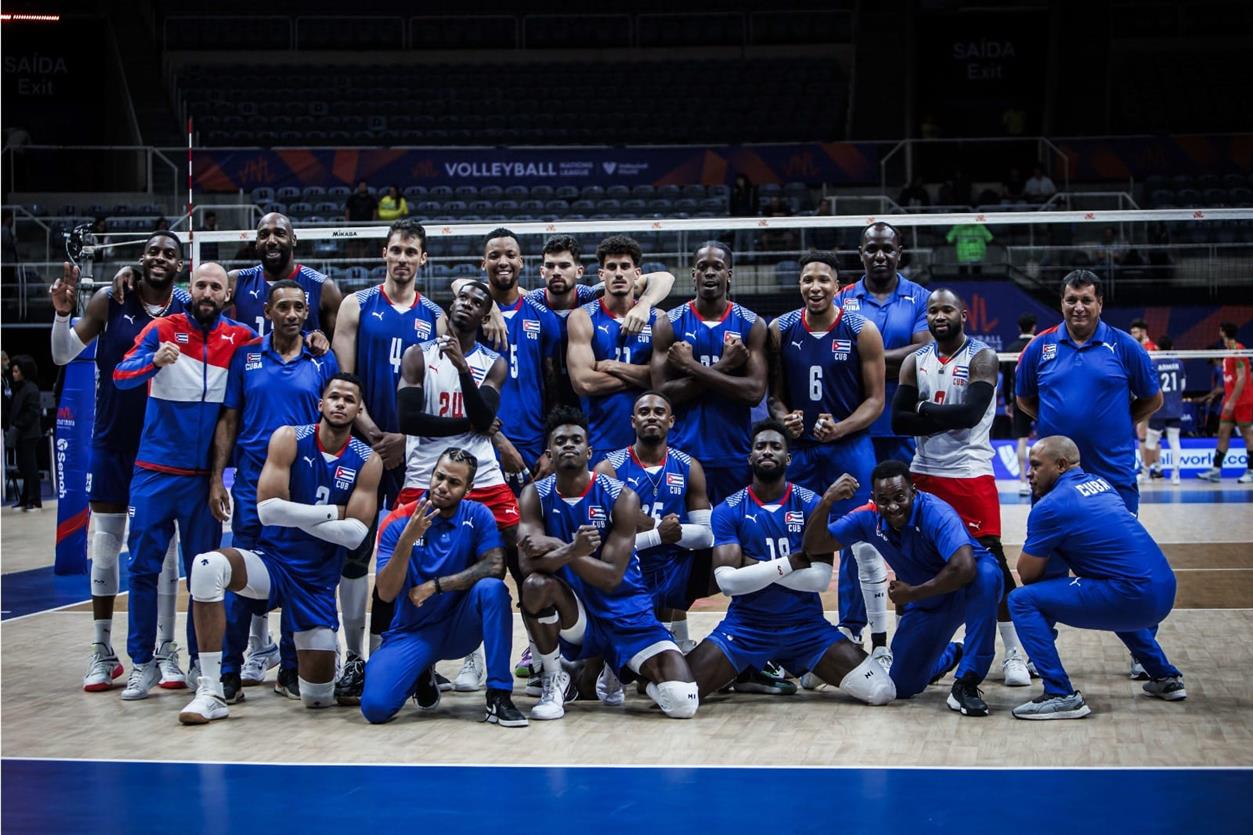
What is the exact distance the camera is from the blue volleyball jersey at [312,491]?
6.91 metres

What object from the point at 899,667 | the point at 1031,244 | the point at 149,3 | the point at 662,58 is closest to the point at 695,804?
the point at 899,667

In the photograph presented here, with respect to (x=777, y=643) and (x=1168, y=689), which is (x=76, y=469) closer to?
(x=777, y=643)

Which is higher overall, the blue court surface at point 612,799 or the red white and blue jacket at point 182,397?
the red white and blue jacket at point 182,397

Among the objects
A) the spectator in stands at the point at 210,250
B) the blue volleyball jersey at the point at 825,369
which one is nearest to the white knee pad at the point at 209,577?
the blue volleyball jersey at the point at 825,369

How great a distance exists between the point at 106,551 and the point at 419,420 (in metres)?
2.06

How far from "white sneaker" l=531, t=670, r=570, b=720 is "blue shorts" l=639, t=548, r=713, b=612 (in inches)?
29.3

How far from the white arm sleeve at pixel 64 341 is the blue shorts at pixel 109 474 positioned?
1.66 feet

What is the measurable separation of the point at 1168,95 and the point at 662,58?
966 centimetres

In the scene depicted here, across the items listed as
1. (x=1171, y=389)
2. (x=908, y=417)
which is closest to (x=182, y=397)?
(x=908, y=417)

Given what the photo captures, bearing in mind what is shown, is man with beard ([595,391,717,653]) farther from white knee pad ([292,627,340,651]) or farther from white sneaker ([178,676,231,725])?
white sneaker ([178,676,231,725])

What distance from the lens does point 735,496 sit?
7047mm

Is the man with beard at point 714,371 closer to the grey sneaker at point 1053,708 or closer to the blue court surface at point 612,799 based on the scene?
the grey sneaker at point 1053,708

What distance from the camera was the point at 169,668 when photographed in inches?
293

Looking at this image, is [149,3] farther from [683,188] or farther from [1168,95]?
[1168,95]
